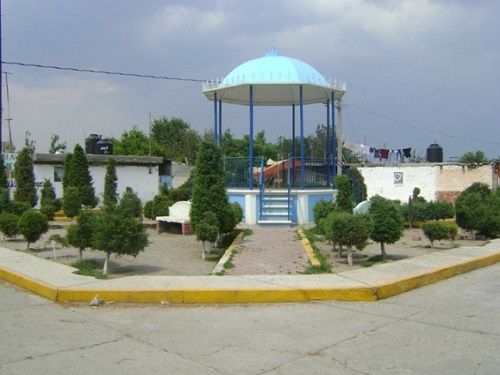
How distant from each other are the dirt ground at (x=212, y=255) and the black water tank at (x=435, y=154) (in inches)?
876

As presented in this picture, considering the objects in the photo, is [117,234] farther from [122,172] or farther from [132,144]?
[132,144]

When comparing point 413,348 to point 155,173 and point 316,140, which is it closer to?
point 155,173

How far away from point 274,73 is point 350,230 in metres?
7.98

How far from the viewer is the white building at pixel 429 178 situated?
2903cm

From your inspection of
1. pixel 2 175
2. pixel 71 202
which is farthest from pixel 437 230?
pixel 2 175

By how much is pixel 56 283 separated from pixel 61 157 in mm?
21569

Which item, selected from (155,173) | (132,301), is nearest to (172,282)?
(132,301)

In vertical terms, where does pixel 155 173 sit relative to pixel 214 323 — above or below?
above

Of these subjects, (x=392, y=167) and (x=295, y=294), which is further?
(x=392, y=167)

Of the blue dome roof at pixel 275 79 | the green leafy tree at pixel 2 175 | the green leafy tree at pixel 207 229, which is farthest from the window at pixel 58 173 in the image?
the green leafy tree at pixel 207 229

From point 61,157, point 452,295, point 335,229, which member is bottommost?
point 452,295

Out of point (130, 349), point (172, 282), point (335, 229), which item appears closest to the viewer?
point (130, 349)

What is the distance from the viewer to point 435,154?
119ft

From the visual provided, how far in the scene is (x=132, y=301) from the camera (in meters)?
7.49
